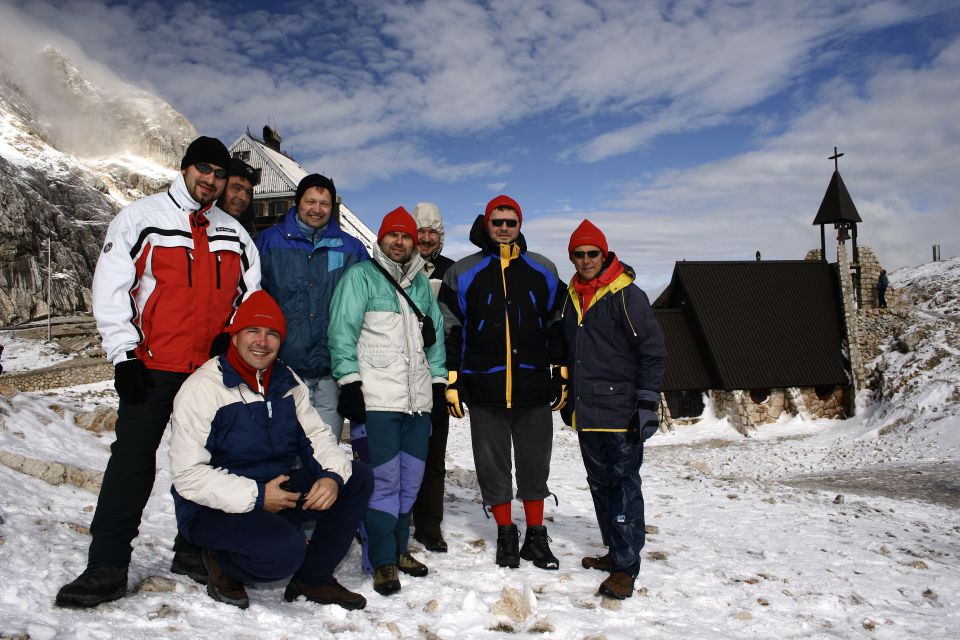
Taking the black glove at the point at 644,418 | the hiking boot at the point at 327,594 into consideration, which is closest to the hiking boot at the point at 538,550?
the black glove at the point at 644,418

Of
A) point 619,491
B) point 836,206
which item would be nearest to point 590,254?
point 619,491

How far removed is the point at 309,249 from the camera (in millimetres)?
4156

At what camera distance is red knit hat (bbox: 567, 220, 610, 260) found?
4199 mm

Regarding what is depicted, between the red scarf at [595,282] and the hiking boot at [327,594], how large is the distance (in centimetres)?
239

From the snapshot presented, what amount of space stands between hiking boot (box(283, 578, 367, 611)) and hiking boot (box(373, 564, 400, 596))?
19cm

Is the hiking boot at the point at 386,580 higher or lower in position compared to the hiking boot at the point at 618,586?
higher

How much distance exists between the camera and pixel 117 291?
3.15m

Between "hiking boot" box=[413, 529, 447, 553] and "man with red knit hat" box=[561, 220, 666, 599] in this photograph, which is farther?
"hiking boot" box=[413, 529, 447, 553]

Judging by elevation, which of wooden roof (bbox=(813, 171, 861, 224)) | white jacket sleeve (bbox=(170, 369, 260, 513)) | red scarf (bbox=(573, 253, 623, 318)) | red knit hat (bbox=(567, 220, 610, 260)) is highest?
wooden roof (bbox=(813, 171, 861, 224))

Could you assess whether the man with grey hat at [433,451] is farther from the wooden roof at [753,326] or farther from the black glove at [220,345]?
the wooden roof at [753,326]

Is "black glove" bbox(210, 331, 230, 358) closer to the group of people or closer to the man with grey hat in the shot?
the group of people

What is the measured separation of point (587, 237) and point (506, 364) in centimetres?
110

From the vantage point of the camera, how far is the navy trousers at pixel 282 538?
3.06 metres

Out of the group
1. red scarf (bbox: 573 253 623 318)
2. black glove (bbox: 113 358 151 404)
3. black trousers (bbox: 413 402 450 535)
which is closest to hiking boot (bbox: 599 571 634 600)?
black trousers (bbox: 413 402 450 535)
